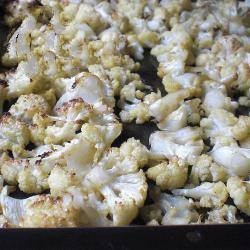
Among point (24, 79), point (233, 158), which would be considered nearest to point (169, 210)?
point (233, 158)

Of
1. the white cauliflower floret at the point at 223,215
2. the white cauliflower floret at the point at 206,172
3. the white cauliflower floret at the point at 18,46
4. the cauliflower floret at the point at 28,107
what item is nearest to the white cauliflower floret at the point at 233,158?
the white cauliflower floret at the point at 206,172

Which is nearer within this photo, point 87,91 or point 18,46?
point 87,91

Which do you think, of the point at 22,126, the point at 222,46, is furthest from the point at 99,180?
the point at 222,46

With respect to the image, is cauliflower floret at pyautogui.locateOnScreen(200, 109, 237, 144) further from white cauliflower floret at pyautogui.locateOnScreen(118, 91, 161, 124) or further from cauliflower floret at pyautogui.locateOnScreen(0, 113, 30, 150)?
cauliflower floret at pyautogui.locateOnScreen(0, 113, 30, 150)

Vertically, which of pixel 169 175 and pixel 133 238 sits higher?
pixel 133 238

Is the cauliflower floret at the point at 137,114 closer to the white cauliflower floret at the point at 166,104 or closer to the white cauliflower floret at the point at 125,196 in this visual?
the white cauliflower floret at the point at 166,104

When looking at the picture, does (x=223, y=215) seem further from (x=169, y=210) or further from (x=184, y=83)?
(x=184, y=83)

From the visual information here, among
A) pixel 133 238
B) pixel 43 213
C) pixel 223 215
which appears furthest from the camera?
pixel 223 215

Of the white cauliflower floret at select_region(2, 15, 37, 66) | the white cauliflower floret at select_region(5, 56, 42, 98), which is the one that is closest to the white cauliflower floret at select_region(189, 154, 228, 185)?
the white cauliflower floret at select_region(5, 56, 42, 98)
